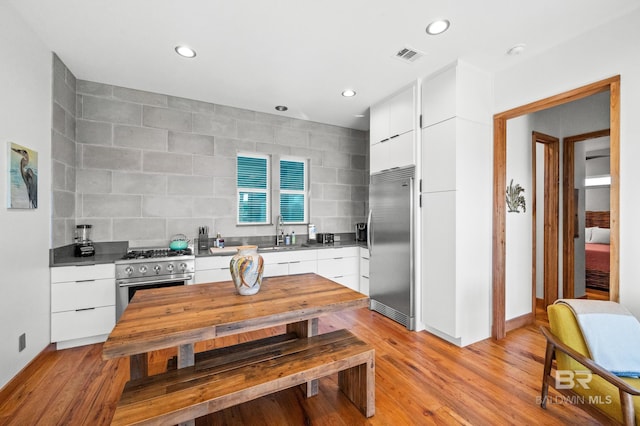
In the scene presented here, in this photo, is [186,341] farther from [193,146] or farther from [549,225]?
[549,225]

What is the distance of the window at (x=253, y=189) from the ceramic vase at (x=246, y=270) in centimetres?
234

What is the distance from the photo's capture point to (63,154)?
2.91 metres

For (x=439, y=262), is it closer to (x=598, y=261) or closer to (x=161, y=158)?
(x=161, y=158)

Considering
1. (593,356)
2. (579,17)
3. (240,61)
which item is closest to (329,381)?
(593,356)

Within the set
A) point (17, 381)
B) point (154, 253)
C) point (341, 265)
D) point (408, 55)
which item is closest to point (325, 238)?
point (341, 265)

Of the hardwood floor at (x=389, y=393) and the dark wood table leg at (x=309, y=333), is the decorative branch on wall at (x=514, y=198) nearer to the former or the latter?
the hardwood floor at (x=389, y=393)

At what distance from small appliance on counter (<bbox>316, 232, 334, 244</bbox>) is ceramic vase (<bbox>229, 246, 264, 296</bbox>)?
8.57 ft

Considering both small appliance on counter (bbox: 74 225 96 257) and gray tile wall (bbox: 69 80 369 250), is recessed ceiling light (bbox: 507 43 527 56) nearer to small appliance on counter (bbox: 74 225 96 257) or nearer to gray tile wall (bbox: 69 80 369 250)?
gray tile wall (bbox: 69 80 369 250)

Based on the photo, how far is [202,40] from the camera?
246 cm

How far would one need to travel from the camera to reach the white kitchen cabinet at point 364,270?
4.14 meters

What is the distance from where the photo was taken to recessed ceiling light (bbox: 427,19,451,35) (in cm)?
220

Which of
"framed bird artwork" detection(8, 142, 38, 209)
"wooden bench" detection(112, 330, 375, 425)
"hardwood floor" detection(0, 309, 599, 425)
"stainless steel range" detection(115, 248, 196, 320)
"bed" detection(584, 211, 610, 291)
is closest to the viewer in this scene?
"wooden bench" detection(112, 330, 375, 425)

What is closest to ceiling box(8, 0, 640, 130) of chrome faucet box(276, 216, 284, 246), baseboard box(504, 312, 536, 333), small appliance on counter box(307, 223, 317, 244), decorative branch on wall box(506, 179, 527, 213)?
decorative branch on wall box(506, 179, 527, 213)

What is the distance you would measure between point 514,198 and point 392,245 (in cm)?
151
